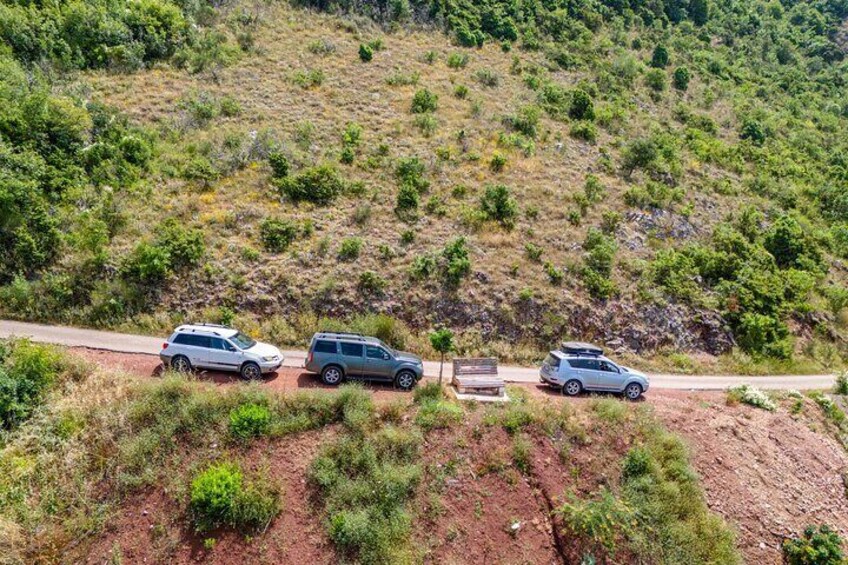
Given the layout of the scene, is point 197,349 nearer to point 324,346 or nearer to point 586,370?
point 324,346

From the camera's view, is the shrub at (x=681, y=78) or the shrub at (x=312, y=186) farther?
the shrub at (x=681, y=78)

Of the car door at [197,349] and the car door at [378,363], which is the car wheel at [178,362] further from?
the car door at [378,363]

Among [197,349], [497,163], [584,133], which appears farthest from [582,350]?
[584,133]

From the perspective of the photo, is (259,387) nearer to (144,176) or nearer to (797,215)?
(144,176)

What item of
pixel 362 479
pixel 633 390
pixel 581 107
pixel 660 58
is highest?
pixel 660 58

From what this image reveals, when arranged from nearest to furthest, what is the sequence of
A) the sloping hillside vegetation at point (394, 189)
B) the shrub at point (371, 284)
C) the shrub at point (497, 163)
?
1. the sloping hillside vegetation at point (394, 189)
2. the shrub at point (371, 284)
3. the shrub at point (497, 163)

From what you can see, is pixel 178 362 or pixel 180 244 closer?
pixel 178 362

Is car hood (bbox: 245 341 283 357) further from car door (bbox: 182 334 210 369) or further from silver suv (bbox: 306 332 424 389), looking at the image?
car door (bbox: 182 334 210 369)

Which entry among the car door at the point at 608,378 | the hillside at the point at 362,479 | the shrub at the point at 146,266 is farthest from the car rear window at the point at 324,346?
the car door at the point at 608,378
